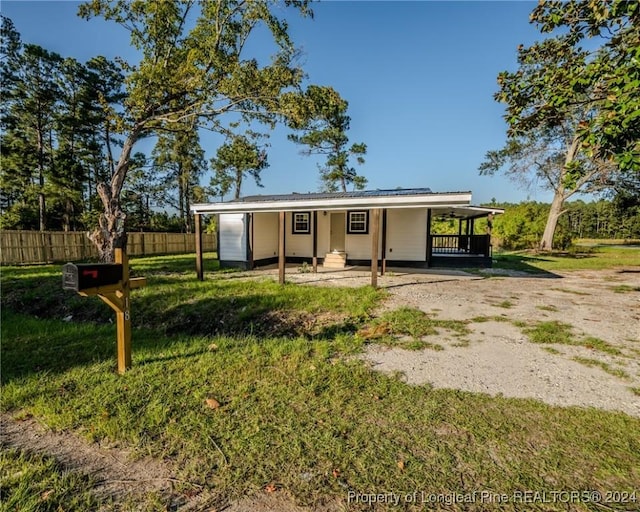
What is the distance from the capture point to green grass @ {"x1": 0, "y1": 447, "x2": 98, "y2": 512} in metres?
1.61

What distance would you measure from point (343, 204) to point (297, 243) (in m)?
4.75

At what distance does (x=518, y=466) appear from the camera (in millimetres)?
1901

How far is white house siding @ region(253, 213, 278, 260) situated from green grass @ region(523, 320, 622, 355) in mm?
8894

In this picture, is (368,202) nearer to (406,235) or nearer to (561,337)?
(406,235)

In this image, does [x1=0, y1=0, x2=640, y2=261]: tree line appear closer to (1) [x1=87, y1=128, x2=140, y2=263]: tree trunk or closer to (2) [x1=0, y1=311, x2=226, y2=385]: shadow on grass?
(1) [x1=87, y1=128, x2=140, y2=263]: tree trunk

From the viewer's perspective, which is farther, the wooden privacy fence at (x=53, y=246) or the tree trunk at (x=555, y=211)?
the tree trunk at (x=555, y=211)

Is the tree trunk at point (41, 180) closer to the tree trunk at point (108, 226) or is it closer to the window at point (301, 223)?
the tree trunk at point (108, 226)

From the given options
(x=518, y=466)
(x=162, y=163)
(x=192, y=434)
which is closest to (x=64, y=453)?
(x=192, y=434)

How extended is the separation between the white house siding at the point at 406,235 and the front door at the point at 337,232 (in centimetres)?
179

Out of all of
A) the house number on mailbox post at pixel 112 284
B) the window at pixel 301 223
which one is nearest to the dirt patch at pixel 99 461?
the house number on mailbox post at pixel 112 284

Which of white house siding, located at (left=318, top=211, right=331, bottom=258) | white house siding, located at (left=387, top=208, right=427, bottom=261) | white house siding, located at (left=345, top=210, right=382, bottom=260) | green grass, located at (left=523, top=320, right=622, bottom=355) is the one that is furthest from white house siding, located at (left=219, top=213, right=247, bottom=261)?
green grass, located at (left=523, top=320, right=622, bottom=355)

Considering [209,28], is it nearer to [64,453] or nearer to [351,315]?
[351,315]

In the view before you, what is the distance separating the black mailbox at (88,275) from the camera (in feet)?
8.67

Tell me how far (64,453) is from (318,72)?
37.6ft
